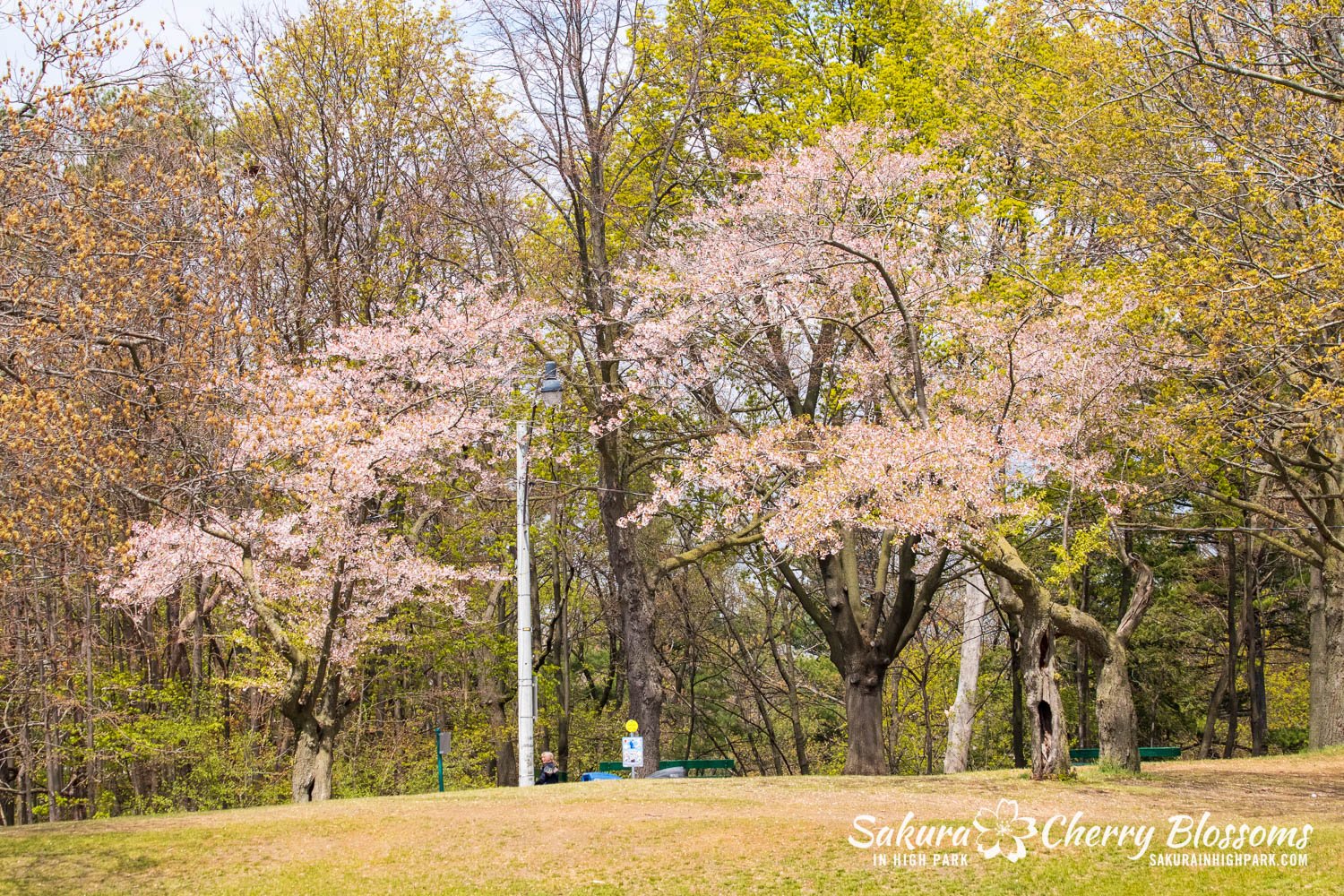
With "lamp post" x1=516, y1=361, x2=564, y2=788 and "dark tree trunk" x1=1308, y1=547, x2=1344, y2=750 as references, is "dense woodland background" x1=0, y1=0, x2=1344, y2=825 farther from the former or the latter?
"lamp post" x1=516, y1=361, x2=564, y2=788

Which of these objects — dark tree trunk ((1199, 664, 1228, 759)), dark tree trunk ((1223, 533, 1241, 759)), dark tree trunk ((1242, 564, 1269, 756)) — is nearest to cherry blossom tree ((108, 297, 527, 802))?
dark tree trunk ((1242, 564, 1269, 756))

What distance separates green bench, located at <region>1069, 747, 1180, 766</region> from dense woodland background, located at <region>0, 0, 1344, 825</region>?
7.43ft

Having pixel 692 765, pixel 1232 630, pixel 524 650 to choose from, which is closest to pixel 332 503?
pixel 524 650

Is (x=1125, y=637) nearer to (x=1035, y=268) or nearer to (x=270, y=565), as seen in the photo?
(x=1035, y=268)

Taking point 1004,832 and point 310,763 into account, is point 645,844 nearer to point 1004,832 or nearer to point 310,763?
point 1004,832

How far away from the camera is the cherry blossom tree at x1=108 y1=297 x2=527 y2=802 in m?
15.6

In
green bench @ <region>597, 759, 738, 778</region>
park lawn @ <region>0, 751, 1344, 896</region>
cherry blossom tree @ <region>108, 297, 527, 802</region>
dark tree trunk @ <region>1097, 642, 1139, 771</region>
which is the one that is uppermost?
Result: cherry blossom tree @ <region>108, 297, 527, 802</region>

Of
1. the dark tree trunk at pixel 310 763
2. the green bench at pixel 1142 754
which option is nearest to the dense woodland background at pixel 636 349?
the dark tree trunk at pixel 310 763

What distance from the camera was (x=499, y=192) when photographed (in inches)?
878

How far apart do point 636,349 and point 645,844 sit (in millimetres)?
9512

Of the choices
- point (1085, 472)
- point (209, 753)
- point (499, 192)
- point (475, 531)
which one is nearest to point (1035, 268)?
point (1085, 472)

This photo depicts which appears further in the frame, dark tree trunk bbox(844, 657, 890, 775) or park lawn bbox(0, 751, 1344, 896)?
dark tree trunk bbox(844, 657, 890, 775)

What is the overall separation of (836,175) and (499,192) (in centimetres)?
677

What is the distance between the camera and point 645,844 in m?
10.9
